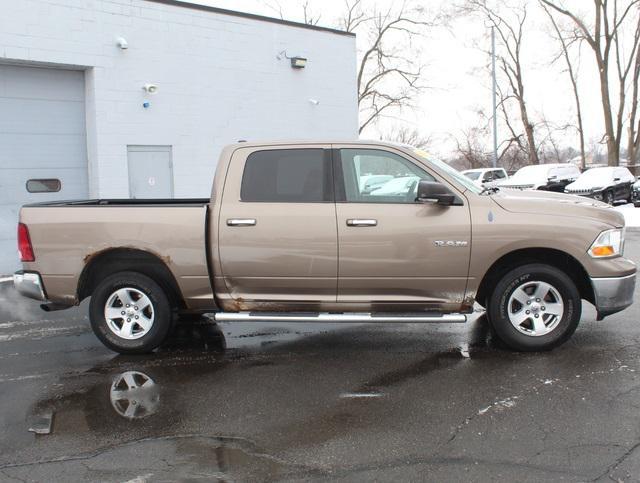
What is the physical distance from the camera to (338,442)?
151 inches

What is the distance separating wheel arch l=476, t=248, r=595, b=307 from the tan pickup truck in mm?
13

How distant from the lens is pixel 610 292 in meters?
5.28

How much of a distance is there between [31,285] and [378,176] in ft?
11.0

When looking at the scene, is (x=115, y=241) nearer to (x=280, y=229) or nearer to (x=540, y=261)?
(x=280, y=229)

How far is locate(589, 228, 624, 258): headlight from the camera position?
5277 mm

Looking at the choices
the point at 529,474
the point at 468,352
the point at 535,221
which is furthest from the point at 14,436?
the point at 535,221

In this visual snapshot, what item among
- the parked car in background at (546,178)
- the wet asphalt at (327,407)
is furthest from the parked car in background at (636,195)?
the wet asphalt at (327,407)

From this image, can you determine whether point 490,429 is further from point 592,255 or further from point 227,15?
point 227,15

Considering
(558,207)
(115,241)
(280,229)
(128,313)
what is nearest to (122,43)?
(115,241)

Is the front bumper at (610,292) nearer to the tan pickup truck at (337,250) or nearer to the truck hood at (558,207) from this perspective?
the tan pickup truck at (337,250)

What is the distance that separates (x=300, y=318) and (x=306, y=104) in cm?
1119

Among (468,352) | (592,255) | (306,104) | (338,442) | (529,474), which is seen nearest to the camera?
(529,474)

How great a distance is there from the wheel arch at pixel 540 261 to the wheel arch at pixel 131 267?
9.21 feet

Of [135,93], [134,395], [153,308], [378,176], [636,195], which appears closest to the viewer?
[134,395]
